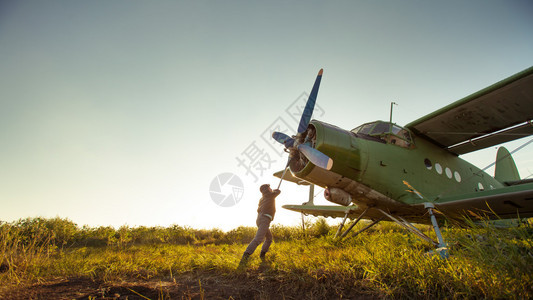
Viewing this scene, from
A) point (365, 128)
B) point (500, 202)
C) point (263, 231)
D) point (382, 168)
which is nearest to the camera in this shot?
point (500, 202)

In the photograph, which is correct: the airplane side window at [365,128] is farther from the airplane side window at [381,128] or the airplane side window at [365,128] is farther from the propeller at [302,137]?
the propeller at [302,137]

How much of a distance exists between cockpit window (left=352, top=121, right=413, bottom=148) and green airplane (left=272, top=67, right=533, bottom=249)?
3 centimetres

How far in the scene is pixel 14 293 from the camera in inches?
109

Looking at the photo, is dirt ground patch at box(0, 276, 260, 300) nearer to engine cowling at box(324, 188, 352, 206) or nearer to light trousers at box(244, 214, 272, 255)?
light trousers at box(244, 214, 272, 255)

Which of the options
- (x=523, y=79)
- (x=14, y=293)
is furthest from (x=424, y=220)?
(x=14, y=293)

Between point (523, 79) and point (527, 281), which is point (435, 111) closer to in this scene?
point (523, 79)

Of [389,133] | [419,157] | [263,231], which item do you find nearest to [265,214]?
[263,231]

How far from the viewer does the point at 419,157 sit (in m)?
6.57

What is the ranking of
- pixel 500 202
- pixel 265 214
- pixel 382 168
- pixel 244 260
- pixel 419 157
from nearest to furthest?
pixel 244 260, pixel 500 202, pixel 265 214, pixel 382 168, pixel 419 157

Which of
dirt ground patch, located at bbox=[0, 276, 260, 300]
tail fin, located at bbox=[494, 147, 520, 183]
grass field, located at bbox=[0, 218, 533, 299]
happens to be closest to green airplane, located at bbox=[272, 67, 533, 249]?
grass field, located at bbox=[0, 218, 533, 299]

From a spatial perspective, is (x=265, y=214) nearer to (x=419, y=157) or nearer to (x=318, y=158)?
(x=318, y=158)

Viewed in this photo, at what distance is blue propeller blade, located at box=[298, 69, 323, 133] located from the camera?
594 cm

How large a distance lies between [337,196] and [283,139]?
6.69ft

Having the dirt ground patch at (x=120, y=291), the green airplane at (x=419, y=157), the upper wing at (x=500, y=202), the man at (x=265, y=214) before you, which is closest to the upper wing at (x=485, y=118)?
the green airplane at (x=419, y=157)
